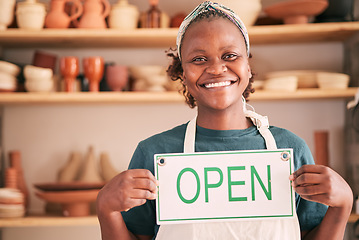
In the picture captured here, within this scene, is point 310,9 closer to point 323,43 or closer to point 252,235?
point 323,43

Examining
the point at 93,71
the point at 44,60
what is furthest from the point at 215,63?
the point at 44,60

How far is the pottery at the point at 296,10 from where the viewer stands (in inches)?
74.0

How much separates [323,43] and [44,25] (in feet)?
4.60

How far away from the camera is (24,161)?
2.21 metres

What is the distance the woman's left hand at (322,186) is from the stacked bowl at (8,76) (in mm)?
1491

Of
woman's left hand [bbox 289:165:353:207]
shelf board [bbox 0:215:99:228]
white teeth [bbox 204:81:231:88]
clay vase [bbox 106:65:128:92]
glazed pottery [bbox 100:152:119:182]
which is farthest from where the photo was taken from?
glazed pottery [bbox 100:152:119:182]

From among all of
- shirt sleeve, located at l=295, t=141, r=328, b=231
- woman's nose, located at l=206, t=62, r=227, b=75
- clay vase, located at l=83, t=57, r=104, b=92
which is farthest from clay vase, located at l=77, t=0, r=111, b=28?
shirt sleeve, located at l=295, t=141, r=328, b=231

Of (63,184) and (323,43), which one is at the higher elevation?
(323,43)

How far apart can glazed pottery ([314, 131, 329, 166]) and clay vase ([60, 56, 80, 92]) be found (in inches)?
46.1

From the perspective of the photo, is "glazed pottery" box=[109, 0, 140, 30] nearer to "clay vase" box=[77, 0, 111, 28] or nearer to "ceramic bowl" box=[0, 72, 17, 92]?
"clay vase" box=[77, 0, 111, 28]

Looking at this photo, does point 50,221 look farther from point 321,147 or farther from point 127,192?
point 321,147

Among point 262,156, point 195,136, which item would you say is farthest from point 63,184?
point 262,156

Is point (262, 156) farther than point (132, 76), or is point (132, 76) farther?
point (132, 76)

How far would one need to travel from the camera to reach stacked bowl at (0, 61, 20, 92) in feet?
6.25
